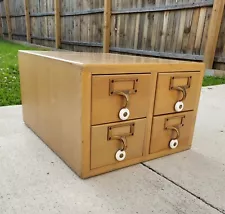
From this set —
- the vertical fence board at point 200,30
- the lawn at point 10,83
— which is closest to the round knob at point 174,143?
the lawn at point 10,83

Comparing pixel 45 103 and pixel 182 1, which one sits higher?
pixel 182 1

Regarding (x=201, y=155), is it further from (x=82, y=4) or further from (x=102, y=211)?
(x=82, y=4)

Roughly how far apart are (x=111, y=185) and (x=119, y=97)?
0.28m

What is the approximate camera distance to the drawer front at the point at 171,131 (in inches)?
35.2

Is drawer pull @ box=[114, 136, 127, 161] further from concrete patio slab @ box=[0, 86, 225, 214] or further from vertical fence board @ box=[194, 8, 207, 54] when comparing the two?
vertical fence board @ box=[194, 8, 207, 54]

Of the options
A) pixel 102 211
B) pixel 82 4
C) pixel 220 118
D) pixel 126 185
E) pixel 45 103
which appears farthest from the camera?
pixel 82 4

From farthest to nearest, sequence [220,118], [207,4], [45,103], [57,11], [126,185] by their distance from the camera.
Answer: [57,11]
[207,4]
[220,118]
[45,103]
[126,185]

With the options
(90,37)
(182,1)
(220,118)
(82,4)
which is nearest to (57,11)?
(82,4)

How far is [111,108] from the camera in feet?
2.45

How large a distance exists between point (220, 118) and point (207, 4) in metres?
1.72

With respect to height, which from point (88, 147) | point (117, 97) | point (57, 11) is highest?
point (57, 11)

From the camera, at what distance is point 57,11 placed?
15.4 feet

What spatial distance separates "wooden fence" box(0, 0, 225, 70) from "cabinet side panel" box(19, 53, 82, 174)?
224 cm

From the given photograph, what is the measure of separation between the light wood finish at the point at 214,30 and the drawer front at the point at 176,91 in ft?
6.38
